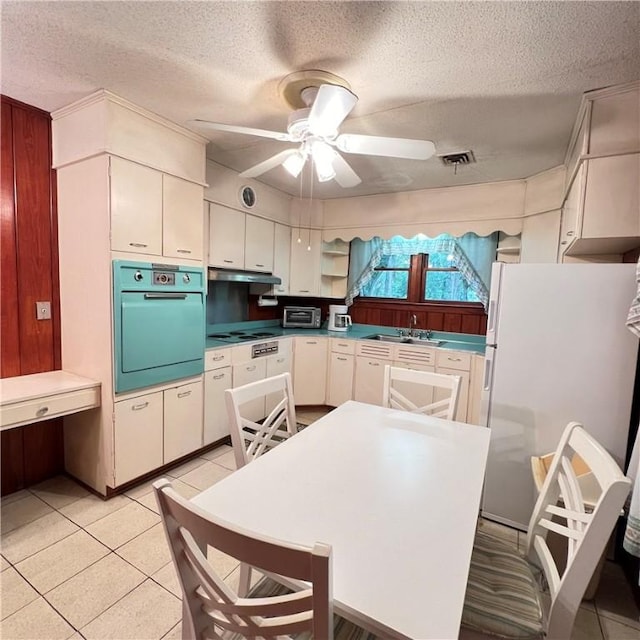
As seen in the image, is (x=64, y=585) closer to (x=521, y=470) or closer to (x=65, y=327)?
(x=65, y=327)

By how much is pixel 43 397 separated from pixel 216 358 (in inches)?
46.5

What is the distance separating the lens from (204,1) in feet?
4.35

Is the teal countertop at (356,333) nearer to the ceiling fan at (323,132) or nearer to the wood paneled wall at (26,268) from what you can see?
the wood paneled wall at (26,268)

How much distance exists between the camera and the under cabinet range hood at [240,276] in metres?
3.06

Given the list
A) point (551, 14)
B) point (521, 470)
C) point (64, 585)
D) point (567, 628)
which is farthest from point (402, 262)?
point (64, 585)

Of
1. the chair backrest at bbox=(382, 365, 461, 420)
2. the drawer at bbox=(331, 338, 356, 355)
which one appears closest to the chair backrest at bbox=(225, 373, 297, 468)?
the chair backrest at bbox=(382, 365, 461, 420)

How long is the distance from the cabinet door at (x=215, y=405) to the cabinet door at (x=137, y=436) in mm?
436

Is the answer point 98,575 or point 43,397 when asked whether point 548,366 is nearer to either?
point 98,575

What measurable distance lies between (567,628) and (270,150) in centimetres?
304

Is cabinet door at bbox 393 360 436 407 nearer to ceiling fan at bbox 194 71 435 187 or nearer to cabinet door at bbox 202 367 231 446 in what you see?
cabinet door at bbox 202 367 231 446

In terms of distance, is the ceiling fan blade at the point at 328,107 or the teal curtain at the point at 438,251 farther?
the teal curtain at the point at 438,251

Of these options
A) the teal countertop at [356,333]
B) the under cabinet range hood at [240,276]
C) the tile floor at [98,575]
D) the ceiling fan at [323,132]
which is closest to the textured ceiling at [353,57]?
the ceiling fan at [323,132]

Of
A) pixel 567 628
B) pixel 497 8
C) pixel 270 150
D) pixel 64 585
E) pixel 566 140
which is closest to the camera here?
pixel 567 628

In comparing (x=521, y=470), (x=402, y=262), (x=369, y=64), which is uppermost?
(x=369, y=64)
